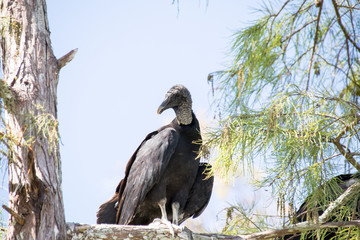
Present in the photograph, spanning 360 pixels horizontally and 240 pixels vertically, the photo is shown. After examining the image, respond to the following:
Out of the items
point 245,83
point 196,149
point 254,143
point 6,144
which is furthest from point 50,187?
point 196,149

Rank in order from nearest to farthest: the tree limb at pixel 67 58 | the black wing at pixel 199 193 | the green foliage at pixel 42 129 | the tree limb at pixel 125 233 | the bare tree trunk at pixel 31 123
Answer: the green foliage at pixel 42 129, the bare tree trunk at pixel 31 123, the tree limb at pixel 125 233, the tree limb at pixel 67 58, the black wing at pixel 199 193

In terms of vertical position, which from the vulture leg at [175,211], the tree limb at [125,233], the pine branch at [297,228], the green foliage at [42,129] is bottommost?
the pine branch at [297,228]

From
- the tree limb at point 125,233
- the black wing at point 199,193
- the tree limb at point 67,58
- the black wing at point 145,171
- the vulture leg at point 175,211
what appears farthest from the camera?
the black wing at point 199,193

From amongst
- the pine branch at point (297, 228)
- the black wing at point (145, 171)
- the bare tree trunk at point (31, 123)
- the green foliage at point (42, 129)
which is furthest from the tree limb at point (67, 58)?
the pine branch at point (297, 228)

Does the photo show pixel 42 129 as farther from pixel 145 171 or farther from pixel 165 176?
pixel 165 176

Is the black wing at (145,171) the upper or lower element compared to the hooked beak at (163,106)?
lower

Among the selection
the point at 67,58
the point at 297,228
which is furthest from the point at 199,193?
the point at 67,58

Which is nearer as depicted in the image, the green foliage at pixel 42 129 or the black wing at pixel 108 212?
the green foliage at pixel 42 129

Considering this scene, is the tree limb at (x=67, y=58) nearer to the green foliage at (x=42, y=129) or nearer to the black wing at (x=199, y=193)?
the green foliage at (x=42, y=129)

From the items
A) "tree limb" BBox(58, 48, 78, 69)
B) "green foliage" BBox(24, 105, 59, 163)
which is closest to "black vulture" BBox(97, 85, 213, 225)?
"tree limb" BBox(58, 48, 78, 69)

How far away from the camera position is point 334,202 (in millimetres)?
2736

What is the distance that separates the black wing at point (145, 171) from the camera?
3.43 m

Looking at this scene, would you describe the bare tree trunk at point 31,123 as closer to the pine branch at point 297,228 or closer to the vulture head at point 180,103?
the pine branch at point 297,228

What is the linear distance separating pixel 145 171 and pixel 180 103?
675 millimetres
